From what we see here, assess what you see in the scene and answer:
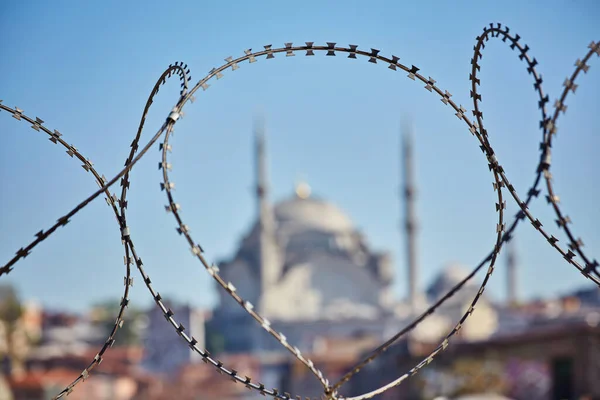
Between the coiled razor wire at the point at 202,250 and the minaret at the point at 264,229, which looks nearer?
the coiled razor wire at the point at 202,250

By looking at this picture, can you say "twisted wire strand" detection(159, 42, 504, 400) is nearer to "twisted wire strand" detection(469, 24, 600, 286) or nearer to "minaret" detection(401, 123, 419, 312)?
"twisted wire strand" detection(469, 24, 600, 286)

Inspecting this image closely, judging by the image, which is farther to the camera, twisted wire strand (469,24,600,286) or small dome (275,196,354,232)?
small dome (275,196,354,232)

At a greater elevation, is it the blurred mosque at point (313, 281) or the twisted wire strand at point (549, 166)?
the blurred mosque at point (313, 281)

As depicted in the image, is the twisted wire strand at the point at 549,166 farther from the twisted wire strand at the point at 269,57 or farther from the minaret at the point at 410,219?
the minaret at the point at 410,219

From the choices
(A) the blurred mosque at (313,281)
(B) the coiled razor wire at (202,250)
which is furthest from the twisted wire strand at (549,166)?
(A) the blurred mosque at (313,281)

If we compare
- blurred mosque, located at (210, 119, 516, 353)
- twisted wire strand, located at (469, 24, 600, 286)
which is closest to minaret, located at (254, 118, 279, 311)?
blurred mosque, located at (210, 119, 516, 353)

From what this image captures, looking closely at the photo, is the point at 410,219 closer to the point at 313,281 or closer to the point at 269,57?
the point at 313,281

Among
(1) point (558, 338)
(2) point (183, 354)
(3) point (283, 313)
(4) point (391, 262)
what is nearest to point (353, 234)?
(4) point (391, 262)
